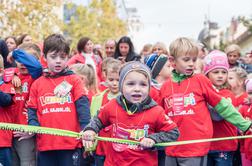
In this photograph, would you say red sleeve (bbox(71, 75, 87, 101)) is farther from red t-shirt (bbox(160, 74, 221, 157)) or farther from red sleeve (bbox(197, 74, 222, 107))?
red sleeve (bbox(197, 74, 222, 107))

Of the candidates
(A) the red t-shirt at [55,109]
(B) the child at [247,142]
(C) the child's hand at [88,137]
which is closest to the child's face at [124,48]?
(B) the child at [247,142]

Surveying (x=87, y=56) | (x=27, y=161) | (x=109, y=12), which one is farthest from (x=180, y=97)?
(x=109, y=12)

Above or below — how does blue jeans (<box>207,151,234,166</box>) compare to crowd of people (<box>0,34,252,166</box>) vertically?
below

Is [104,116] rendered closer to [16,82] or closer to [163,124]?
[163,124]

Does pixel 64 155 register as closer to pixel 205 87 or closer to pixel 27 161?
pixel 27 161

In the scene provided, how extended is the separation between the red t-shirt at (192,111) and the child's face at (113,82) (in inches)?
37.1

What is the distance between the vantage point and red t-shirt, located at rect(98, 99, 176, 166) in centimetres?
561

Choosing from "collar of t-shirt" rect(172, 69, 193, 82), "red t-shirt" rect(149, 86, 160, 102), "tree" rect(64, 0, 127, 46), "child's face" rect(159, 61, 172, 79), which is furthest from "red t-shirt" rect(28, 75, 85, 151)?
"tree" rect(64, 0, 127, 46)

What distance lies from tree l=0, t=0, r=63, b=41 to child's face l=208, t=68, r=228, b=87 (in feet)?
42.1

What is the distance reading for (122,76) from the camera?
5.68 m

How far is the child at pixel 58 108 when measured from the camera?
6605 millimetres

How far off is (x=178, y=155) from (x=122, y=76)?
1299 millimetres

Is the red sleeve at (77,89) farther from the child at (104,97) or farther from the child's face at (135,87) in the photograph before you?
the child's face at (135,87)

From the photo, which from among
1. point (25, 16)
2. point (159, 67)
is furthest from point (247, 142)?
point (25, 16)
